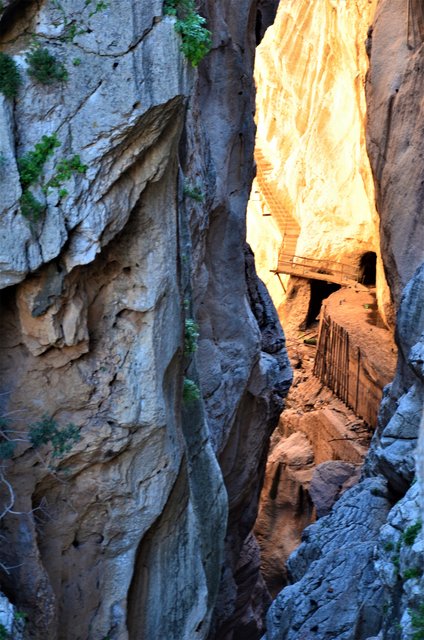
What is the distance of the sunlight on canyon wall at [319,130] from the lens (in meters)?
25.5

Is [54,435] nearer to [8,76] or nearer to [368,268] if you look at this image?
[8,76]

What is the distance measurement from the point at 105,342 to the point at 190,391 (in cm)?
226

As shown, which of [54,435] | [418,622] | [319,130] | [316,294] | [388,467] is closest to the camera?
[418,622]

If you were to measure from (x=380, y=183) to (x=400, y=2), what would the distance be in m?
4.56

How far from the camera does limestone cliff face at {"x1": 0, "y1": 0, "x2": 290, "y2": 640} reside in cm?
804

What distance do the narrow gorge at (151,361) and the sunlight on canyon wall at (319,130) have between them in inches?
300

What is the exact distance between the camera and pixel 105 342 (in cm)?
891

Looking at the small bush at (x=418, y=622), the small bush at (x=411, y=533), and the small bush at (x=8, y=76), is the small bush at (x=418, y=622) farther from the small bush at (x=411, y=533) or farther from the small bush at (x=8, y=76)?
the small bush at (x=8, y=76)

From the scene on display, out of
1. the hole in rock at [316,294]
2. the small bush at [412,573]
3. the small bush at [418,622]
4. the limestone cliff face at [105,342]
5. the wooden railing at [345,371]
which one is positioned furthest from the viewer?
the hole in rock at [316,294]

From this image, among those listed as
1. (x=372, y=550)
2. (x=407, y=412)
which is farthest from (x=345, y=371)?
(x=372, y=550)

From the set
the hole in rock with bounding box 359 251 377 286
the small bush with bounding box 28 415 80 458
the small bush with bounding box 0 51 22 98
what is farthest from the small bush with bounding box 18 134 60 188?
the hole in rock with bounding box 359 251 377 286

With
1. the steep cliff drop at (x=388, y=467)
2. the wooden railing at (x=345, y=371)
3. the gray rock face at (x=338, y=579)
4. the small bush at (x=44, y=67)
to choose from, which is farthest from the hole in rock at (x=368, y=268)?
the small bush at (x=44, y=67)

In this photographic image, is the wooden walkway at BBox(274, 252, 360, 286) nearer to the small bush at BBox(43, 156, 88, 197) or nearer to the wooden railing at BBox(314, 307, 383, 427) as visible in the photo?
the wooden railing at BBox(314, 307, 383, 427)

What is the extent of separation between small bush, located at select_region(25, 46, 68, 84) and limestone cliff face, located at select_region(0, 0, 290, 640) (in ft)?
0.27
